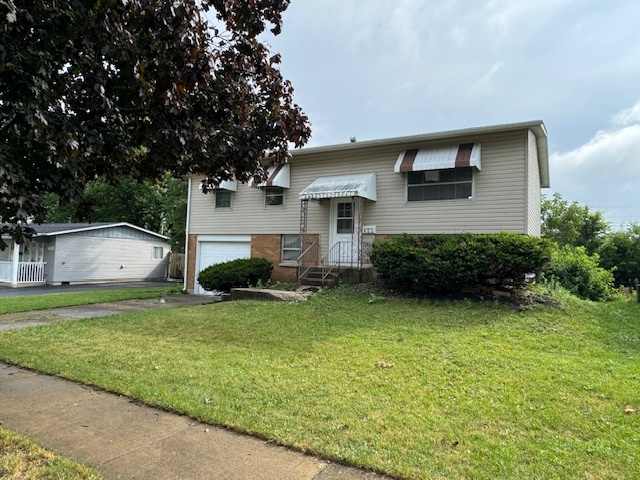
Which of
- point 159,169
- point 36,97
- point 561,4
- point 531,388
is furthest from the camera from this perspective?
point 561,4

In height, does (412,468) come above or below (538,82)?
below

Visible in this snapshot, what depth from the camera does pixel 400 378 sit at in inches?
199

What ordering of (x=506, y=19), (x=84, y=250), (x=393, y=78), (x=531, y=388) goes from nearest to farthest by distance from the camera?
(x=531, y=388) < (x=506, y=19) < (x=393, y=78) < (x=84, y=250)

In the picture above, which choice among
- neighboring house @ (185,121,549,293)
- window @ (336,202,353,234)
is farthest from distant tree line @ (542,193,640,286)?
window @ (336,202,353,234)

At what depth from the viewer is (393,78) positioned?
12250 mm

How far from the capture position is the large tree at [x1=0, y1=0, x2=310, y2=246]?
3580 mm

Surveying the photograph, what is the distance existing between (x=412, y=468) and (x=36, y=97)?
13.9ft

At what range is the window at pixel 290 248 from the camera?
15.5 metres

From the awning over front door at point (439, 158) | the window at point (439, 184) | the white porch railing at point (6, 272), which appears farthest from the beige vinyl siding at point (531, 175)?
the white porch railing at point (6, 272)

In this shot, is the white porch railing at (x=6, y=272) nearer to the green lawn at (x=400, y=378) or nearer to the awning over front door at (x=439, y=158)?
the green lawn at (x=400, y=378)

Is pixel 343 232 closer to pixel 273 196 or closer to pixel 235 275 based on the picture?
pixel 273 196

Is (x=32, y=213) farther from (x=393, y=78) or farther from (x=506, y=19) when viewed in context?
(x=393, y=78)

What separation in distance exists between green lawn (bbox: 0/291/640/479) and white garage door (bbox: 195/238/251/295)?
7.67 meters

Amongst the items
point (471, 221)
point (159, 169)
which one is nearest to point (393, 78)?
point (471, 221)
